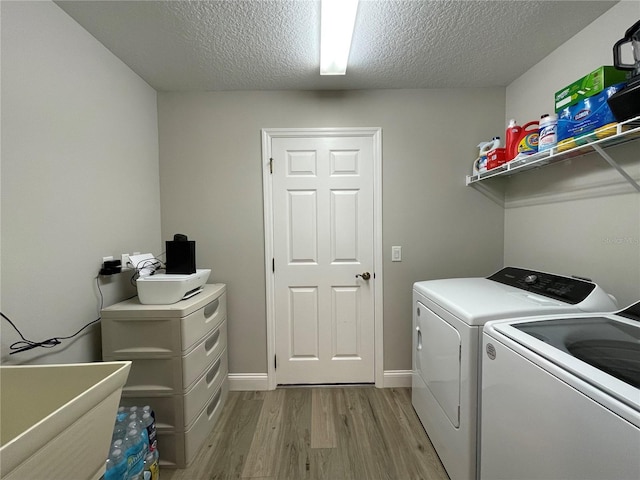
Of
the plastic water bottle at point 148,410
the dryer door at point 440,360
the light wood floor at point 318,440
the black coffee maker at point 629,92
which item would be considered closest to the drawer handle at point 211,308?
the plastic water bottle at point 148,410

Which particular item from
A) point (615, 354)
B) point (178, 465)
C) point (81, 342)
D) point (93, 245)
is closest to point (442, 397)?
point (615, 354)

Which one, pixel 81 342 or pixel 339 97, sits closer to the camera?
pixel 81 342

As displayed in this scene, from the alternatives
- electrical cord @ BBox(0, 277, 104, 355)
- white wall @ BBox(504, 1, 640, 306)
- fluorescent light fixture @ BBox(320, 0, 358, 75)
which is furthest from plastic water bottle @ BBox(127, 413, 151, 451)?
white wall @ BBox(504, 1, 640, 306)

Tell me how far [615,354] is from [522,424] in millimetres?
359

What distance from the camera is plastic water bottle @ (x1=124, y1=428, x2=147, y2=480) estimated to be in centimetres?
114

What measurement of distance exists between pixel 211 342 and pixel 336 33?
2.05 m

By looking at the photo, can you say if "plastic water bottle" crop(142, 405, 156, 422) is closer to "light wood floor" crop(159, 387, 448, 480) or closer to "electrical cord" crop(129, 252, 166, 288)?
"light wood floor" crop(159, 387, 448, 480)

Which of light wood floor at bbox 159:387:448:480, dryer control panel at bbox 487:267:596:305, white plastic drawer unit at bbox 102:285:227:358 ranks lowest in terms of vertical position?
light wood floor at bbox 159:387:448:480

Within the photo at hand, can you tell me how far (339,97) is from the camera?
2029 mm

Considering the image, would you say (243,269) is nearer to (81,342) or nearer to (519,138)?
(81,342)

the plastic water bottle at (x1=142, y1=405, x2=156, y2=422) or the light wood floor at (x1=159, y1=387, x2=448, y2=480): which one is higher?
the plastic water bottle at (x1=142, y1=405, x2=156, y2=422)

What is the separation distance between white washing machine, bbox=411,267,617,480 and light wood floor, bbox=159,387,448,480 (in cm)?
20

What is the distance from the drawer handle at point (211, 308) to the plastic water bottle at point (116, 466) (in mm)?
724

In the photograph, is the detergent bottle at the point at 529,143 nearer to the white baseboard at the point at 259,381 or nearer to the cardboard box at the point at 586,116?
the cardboard box at the point at 586,116
